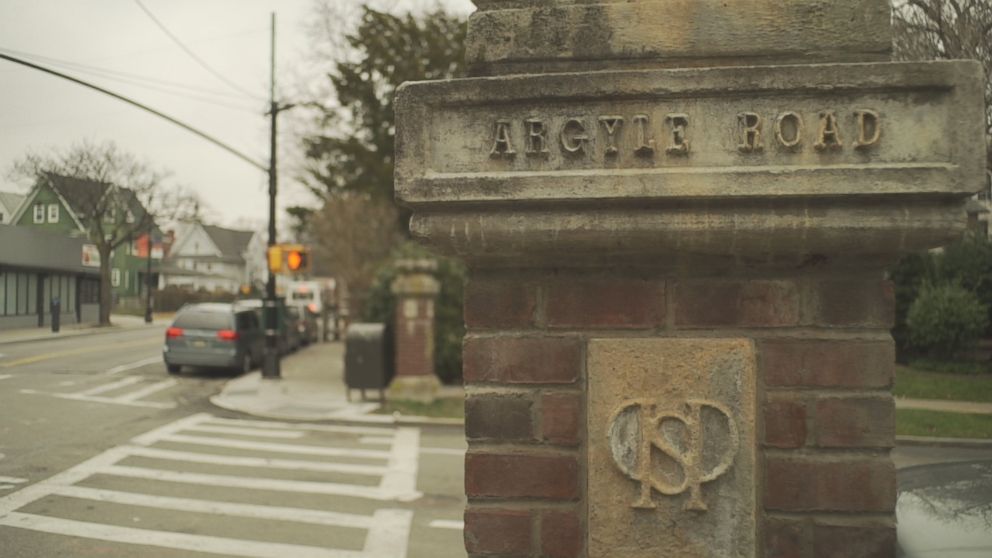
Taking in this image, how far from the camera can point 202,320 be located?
1959cm

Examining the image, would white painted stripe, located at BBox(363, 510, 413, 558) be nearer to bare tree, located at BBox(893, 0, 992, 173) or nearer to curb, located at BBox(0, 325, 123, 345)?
curb, located at BBox(0, 325, 123, 345)

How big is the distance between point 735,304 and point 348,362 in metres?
14.0

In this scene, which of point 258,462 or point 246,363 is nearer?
point 258,462

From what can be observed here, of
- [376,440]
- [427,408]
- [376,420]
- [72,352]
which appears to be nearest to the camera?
[376,440]

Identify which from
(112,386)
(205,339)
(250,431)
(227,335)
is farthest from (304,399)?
(205,339)

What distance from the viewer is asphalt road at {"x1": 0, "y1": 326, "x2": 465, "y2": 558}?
20.9 ft

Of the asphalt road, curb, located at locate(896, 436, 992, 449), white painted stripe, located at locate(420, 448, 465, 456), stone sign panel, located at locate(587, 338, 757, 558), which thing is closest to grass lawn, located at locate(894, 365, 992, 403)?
curb, located at locate(896, 436, 992, 449)

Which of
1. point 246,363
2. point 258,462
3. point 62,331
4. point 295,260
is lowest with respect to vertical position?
point 258,462

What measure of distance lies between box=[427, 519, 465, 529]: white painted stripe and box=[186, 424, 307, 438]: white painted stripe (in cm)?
534

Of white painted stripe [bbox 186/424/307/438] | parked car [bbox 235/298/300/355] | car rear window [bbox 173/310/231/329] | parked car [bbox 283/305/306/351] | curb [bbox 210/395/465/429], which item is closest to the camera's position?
white painted stripe [bbox 186/424/307/438]

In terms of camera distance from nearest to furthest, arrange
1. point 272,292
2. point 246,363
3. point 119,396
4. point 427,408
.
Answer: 1. point 427,408
2. point 119,396
3. point 272,292
4. point 246,363

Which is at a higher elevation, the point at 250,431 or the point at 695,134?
the point at 695,134

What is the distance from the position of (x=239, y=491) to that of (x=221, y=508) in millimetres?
726

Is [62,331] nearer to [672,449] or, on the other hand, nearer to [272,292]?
[272,292]
